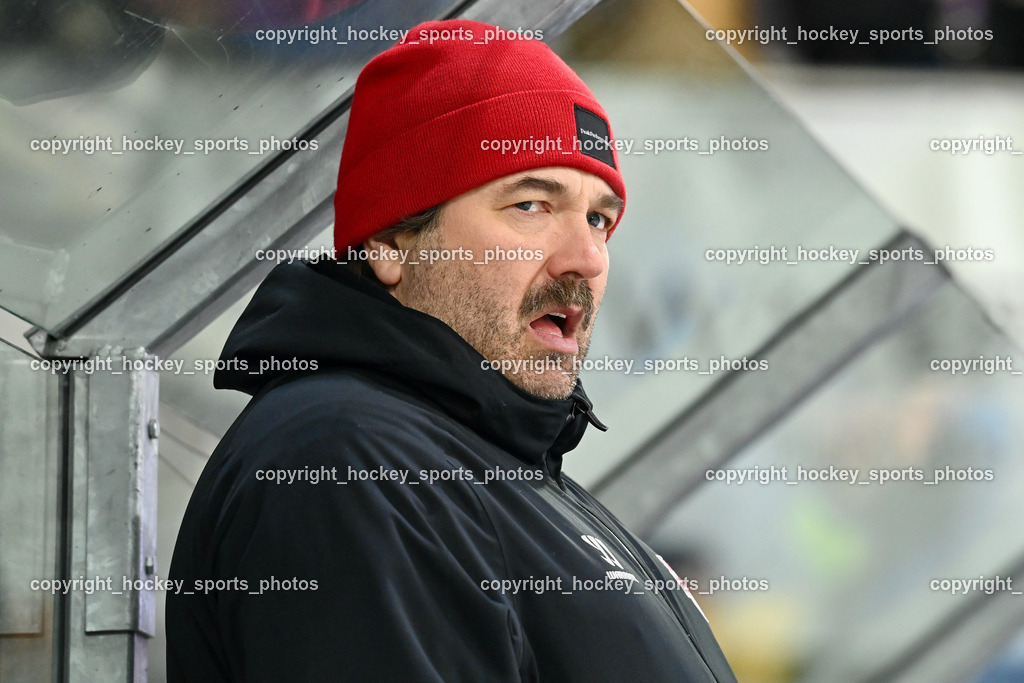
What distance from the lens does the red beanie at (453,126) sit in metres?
1.22

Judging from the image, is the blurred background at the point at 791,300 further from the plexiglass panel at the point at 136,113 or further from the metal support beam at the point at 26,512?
the metal support beam at the point at 26,512

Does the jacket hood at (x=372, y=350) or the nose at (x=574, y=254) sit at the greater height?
the nose at (x=574, y=254)

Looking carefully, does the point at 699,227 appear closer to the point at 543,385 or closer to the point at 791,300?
the point at 791,300

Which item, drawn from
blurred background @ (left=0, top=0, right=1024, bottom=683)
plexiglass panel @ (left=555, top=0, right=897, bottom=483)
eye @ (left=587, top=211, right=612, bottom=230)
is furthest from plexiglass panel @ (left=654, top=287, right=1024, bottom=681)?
eye @ (left=587, top=211, right=612, bottom=230)

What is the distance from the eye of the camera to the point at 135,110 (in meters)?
1.53

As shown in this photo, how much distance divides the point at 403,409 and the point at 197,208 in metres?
0.67

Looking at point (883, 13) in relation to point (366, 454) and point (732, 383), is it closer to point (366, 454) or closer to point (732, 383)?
point (732, 383)

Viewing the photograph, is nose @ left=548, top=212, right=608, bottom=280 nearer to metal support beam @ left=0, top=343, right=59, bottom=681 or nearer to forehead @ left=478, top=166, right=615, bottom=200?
forehead @ left=478, top=166, right=615, bottom=200

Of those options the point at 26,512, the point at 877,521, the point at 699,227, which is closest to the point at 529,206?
the point at 26,512

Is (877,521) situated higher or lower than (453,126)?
lower

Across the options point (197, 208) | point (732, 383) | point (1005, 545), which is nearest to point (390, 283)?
point (197, 208)

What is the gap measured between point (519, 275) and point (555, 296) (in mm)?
47

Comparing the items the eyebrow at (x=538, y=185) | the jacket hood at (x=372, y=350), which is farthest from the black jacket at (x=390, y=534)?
the eyebrow at (x=538, y=185)

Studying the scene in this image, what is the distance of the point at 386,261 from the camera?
124 cm
